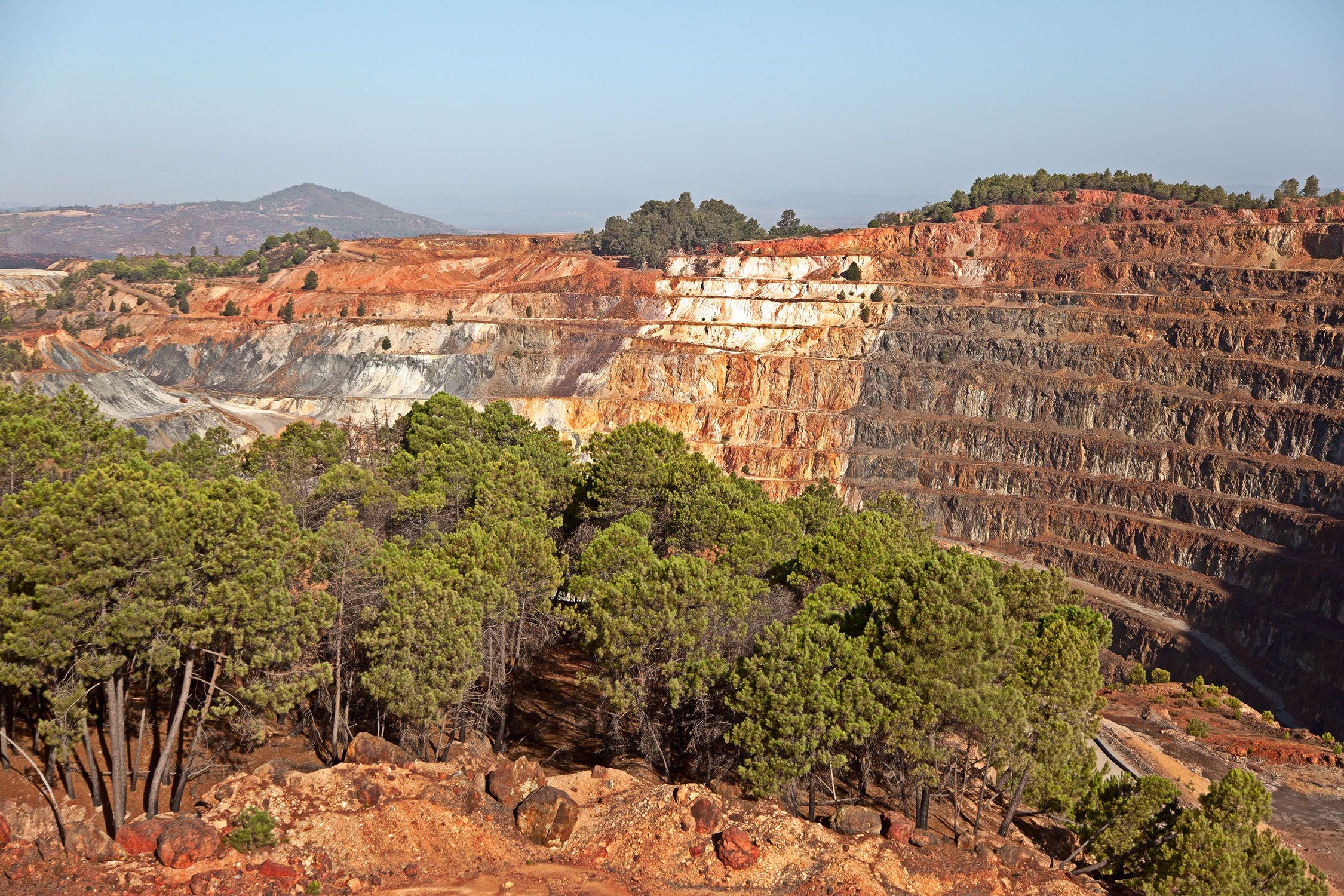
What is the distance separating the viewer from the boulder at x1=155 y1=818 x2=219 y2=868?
22.8 metres

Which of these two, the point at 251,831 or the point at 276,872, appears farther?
the point at 251,831

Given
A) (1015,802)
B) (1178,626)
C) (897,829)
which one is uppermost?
(897,829)

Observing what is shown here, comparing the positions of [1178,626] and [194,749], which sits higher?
[194,749]

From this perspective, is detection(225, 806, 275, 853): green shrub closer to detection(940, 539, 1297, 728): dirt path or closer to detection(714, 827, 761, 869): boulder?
detection(714, 827, 761, 869): boulder

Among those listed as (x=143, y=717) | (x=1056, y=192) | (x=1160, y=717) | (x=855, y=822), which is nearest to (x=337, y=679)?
(x=143, y=717)

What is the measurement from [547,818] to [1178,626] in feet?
177

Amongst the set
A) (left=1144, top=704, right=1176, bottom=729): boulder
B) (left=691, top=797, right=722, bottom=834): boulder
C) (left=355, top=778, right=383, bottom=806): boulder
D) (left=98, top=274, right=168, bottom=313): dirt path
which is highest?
(left=98, top=274, right=168, bottom=313): dirt path

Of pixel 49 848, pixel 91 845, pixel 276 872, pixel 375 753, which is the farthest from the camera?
pixel 375 753

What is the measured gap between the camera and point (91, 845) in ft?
74.1

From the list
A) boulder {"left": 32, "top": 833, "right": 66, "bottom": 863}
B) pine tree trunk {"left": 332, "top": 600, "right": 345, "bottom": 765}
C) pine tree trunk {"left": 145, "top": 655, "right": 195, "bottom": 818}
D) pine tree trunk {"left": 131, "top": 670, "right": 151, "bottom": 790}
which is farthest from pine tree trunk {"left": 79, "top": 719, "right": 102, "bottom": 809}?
pine tree trunk {"left": 332, "top": 600, "right": 345, "bottom": 765}

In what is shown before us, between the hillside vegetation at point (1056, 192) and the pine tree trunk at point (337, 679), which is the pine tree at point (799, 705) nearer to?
the pine tree trunk at point (337, 679)

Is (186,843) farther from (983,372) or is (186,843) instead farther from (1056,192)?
(1056,192)

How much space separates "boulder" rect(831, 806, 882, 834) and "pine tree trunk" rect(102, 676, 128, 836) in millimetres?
17730

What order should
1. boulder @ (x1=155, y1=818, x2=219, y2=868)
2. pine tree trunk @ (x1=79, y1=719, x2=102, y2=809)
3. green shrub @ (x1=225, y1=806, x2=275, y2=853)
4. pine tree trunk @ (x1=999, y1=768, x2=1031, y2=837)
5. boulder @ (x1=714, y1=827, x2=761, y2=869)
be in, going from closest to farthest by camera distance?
boulder @ (x1=155, y1=818, x2=219, y2=868) < green shrub @ (x1=225, y1=806, x2=275, y2=853) < pine tree trunk @ (x1=79, y1=719, x2=102, y2=809) < boulder @ (x1=714, y1=827, x2=761, y2=869) < pine tree trunk @ (x1=999, y1=768, x2=1031, y2=837)
